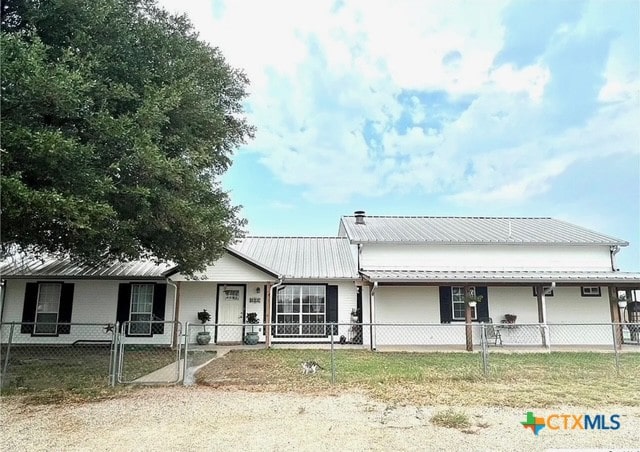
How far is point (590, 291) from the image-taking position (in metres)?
17.4

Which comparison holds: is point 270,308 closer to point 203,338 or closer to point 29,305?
point 203,338

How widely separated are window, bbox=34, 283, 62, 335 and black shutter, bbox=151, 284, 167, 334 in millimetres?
3562

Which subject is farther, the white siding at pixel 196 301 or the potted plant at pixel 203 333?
the white siding at pixel 196 301

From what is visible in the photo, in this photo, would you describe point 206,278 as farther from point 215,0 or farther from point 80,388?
point 215,0

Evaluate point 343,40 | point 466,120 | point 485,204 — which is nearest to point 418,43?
point 343,40

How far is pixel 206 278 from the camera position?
1498 cm

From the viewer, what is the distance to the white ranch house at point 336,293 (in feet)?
50.7

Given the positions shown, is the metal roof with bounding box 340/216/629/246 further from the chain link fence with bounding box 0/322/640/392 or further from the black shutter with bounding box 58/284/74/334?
the black shutter with bounding box 58/284/74/334

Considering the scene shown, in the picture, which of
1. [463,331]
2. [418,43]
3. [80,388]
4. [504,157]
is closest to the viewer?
[80,388]

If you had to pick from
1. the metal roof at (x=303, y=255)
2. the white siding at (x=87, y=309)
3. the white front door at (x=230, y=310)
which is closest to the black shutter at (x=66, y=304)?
the white siding at (x=87, y=309)

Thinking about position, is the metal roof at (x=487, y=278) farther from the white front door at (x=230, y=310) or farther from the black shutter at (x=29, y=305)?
the black shutter at (x=29, y=305)

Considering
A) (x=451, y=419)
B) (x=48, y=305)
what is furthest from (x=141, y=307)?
(x=451, y=419)

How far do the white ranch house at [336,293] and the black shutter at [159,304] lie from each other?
37 mm

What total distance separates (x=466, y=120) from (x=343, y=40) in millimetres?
8207
